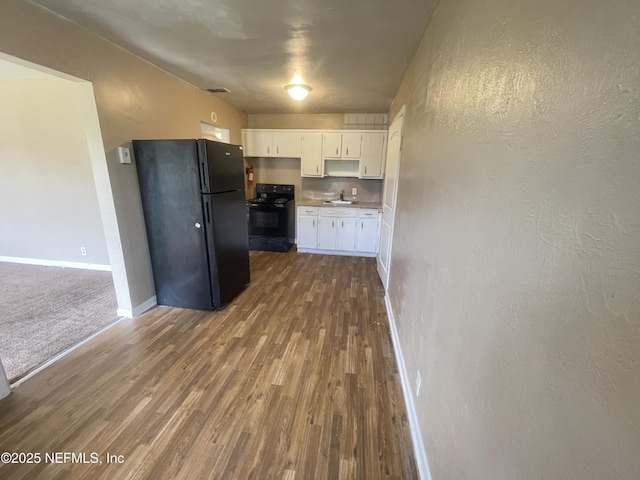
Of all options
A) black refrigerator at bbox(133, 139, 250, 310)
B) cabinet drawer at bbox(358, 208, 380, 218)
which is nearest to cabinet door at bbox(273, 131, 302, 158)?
cabinet drawer at bbox(358, 208, 380, 218)

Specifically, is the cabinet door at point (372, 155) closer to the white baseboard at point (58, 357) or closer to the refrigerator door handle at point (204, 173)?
the refrigerator door handle at point (204, 173)

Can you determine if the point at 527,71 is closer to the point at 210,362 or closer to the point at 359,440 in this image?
the point at 359,440

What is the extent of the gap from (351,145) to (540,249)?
4.17 m

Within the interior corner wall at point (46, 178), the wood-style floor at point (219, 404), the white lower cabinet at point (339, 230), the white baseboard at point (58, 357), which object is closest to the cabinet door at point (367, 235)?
the white lower cabinet at point (339, 230)

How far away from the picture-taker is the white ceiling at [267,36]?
1.70 metres

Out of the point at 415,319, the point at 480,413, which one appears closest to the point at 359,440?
the point at 415,319

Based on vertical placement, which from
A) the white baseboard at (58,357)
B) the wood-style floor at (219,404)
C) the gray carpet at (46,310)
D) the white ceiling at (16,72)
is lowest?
the wood-style floor at (219,404)

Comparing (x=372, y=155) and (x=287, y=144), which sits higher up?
(x=287, y=144)

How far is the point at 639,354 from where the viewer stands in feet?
1.24

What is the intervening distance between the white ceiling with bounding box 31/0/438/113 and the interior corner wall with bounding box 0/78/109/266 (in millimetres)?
1762

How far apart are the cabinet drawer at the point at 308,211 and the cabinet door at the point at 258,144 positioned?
3.83 ft

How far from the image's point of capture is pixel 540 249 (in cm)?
60

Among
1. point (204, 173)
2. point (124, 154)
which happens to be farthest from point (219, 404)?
point (124, 154)

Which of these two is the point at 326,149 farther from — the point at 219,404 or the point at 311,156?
Answer: the point at 219,404
